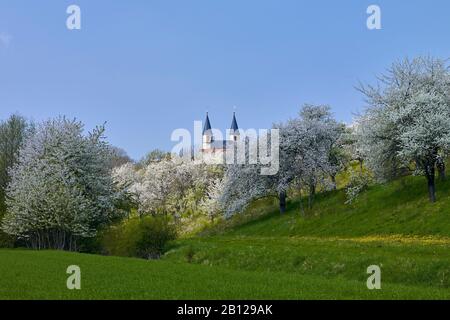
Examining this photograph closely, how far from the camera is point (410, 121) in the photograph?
160ft

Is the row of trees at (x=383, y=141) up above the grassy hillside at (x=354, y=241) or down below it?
above

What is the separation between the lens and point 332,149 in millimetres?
74625

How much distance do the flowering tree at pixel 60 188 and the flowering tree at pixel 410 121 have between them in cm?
3424

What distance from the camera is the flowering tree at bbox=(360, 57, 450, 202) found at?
4541 cm

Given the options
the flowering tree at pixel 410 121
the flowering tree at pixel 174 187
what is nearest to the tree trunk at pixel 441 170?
the flowering tree at pixel 410 121

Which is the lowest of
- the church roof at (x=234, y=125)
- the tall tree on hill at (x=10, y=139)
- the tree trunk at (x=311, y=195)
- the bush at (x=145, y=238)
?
the bush at (x=145, y=238)

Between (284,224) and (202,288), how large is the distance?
41.9 meters

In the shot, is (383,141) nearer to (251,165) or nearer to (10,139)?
(251,165)

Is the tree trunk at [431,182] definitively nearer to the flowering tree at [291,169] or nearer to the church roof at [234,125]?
the flowering tree at [291,169]

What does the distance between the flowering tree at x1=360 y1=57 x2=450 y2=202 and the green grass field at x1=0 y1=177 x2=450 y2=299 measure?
3.54m

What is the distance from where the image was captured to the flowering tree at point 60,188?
5812cm

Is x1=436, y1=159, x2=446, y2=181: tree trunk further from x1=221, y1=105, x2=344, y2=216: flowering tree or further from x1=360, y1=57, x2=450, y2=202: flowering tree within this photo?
x1=221, y1=105, x2=344, y2=216: flowering tree

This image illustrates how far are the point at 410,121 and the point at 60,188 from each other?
40709mm
